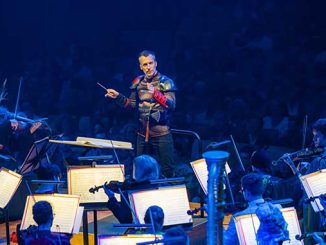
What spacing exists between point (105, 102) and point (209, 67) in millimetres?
1875

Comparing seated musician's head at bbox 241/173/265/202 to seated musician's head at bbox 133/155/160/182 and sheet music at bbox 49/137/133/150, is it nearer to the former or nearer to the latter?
seated musician's head at bbox 133/155/160/182

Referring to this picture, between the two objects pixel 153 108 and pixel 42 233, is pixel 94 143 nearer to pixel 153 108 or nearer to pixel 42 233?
pixel 153 108

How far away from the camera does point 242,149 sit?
31.6 ft

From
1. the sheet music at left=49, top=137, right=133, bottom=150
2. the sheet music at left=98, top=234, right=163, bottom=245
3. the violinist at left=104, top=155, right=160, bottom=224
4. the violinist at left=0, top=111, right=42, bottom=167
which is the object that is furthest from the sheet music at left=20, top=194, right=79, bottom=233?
the violinist at left=0, top=111, right=42, bottom=167

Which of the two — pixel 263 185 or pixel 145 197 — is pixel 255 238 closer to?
pixel 263 185

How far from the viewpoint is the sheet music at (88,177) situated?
247 inches

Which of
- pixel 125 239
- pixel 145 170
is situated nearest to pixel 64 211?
pixel 145 170

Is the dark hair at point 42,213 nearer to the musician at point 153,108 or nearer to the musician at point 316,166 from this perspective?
the musician at point 316,166

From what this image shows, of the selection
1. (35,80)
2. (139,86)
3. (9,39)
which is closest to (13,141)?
(139,86)

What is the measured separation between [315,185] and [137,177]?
1.45 metres

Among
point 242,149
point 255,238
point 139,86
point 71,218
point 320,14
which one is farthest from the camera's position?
point 320,14

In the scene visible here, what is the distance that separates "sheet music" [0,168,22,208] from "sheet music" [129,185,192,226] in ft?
3.77

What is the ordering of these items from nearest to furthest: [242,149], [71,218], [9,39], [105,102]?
[71,218] → [242,149] → [105,102] → [9,39]

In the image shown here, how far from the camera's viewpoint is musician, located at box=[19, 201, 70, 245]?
5.02 m
